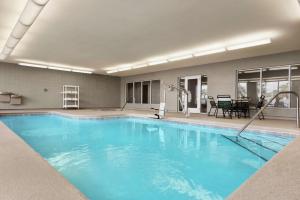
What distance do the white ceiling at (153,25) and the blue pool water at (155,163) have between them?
9.39 feet

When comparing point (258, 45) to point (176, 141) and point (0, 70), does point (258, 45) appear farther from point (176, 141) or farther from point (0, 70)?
point (0, 70)

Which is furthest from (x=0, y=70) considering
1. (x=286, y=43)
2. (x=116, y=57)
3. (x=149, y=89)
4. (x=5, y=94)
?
(x=286, y=43)

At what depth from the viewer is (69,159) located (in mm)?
3064

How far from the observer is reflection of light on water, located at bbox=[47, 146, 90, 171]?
9.15 feet

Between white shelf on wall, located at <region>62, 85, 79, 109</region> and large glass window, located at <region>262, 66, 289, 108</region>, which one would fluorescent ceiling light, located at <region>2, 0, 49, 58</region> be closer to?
white shelf on wall, located at <region>62, 85, 79, 109</region>

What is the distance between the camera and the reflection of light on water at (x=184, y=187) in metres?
1.98

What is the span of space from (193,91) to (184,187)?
28.7 ft

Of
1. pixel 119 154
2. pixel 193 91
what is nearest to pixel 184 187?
pixel 119 154

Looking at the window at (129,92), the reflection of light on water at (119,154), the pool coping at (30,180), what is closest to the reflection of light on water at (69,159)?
the reflection of light on water at (119,154)

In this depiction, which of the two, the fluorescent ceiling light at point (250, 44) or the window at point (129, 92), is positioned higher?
the fluorescent ceiling light at point (250, 44)

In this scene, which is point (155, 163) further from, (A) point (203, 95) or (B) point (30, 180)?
(A) point (203, 95)

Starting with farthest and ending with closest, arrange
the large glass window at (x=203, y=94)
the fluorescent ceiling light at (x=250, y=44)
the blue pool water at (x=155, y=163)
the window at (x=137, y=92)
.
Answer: the window at (x=137, y=92)
the large glass window at (x=203, y=94)
the fluorescent ceiling light at (x=250, y=44)
the blue pool water at (x=155, y=163)

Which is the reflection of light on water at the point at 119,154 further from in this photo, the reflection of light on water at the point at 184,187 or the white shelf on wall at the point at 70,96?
the white shelf on wall at the point at 70,96

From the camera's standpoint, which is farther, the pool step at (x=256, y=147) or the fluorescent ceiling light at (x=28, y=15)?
the fluorescent ceiling light at (x=28, y=15)
